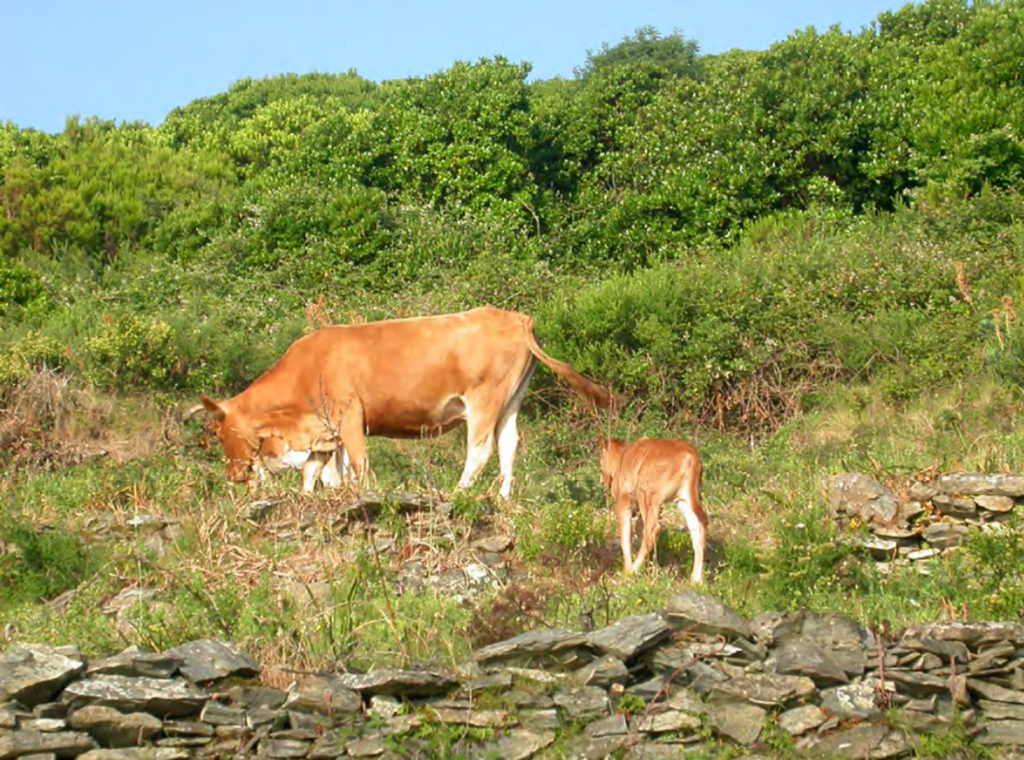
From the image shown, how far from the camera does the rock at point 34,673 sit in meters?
8.09

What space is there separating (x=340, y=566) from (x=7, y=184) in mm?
17571

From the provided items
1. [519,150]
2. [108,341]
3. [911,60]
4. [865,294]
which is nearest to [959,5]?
[911,60]

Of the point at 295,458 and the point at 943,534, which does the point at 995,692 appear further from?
the point at 295,458

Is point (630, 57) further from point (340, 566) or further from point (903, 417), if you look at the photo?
point (340, 566)

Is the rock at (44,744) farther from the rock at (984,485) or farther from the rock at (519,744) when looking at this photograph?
the rock at (984,485)

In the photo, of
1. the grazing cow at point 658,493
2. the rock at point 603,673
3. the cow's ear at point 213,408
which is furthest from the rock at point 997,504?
the cow's ear at point 213,408

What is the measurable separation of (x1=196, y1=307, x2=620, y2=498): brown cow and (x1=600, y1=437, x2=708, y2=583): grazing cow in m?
2.96

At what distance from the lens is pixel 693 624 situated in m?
8.96

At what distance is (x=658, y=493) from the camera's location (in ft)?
36.3

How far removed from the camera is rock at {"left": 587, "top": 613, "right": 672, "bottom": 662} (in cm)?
873

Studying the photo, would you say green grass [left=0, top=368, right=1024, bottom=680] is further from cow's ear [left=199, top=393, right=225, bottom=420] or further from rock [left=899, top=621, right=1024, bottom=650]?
rock [left=899, top=621, right=1024, bottom=650]

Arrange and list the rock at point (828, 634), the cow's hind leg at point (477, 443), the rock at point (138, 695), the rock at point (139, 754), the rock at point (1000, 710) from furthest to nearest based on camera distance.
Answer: the cow's hind leg at point (477, 443) → the rock at point (828, 634) → the rock at point (1000, 710) → the rock at point (138, 695) → the rock at point (139, 754)

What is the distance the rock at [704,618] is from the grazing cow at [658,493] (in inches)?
67.9

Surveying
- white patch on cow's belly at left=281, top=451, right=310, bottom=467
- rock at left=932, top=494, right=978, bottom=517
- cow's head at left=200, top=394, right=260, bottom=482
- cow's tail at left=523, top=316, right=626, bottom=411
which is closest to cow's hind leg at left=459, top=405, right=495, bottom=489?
cow's tail at left=523, top=316, right=626, bottom=411
